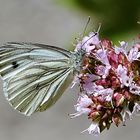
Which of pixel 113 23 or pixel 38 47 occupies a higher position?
pixel 113 23

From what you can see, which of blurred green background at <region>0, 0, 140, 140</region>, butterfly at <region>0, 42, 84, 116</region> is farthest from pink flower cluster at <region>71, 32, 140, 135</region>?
blurred green background at <region>0, 0, 140, 140</region>

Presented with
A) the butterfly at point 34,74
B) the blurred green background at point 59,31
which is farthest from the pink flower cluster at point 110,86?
the blurred green background at point 59,31

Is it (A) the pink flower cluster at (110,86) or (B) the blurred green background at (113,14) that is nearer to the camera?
(A) the pink flower cluster at (110,86)

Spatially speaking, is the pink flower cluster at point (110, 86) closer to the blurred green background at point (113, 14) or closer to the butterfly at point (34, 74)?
the butterfly at point (34, 74)

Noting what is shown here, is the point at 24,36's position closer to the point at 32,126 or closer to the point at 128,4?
the point at 32,126

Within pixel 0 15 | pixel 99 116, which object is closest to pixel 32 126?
pixel 0 15

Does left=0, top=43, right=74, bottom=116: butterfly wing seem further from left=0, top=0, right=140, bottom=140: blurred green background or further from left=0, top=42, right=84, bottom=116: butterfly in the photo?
left=0, top=0, right=140, bottom=140: blurred green background

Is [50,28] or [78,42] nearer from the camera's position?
[78,42]
